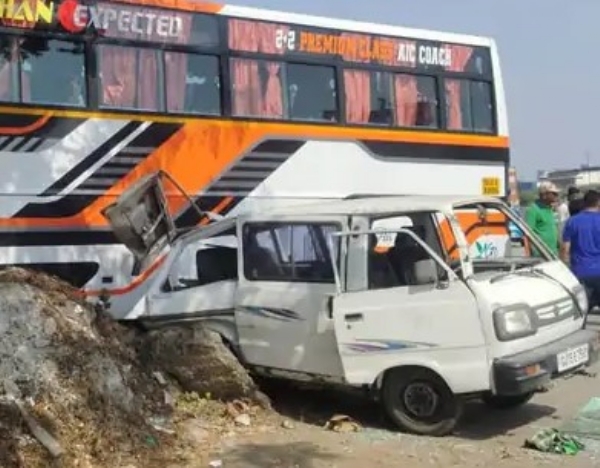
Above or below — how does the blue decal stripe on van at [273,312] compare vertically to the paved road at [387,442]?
above

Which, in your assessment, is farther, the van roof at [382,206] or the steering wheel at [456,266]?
the van roof at [382,206]

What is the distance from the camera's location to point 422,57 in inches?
481

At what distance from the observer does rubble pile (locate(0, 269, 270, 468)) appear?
588cm

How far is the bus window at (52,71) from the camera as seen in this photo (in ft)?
29.9

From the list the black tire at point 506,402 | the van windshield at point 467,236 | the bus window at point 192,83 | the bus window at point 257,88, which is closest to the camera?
the van windshield at point 467,236

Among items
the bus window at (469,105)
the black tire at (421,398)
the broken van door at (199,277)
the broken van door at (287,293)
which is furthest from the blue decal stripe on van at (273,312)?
the bus window at (469,105)

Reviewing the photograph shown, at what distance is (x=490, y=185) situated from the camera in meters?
12.6

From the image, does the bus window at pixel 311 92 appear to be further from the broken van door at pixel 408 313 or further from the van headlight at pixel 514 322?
the van headlight at pixel 514 322

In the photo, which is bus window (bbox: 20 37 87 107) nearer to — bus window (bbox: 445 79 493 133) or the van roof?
the van roof

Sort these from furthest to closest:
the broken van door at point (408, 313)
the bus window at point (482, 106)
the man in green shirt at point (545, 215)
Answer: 1. the bus window at point (482, 106)
2. the man in green shirt at point (545, 215)
3. the broken van door at point (408, 313)

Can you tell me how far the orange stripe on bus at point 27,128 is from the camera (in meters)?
8.99

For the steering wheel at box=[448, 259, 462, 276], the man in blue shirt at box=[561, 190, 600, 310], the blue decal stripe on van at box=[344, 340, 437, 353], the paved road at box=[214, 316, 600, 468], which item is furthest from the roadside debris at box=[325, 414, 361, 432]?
the man in blue shirt at box=[561, 190, 600, 310]

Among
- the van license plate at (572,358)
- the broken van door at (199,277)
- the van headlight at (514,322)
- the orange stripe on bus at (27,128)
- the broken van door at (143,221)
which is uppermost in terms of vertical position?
the orange stripe on bus at (27,128)

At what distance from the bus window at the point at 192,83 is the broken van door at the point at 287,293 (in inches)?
103
